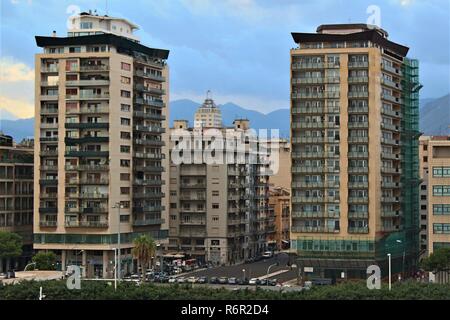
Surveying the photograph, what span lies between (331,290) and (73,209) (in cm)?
4082

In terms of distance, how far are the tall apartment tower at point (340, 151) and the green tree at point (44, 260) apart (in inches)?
828

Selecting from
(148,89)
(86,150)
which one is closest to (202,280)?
(86,150)

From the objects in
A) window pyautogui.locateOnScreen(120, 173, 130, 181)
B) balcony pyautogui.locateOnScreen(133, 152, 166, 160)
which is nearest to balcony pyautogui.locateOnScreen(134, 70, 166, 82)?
balcony pyautogui.locateOnScreen(133, 152, 166, 160)

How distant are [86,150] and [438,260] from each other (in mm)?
32591

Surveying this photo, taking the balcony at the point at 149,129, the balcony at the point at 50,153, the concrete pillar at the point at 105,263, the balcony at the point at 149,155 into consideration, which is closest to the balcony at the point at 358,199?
the balcony at the point at 149,155

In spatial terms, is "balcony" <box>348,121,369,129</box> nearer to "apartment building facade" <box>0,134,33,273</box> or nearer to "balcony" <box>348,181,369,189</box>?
"balcony" <box>348,181,369,189</box>

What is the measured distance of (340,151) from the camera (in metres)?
78.8

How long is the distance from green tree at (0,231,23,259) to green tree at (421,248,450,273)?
35333mm

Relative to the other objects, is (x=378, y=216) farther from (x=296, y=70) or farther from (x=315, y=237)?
(x=296, y=70)

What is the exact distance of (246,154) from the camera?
109m

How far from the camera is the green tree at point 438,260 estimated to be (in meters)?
74.2

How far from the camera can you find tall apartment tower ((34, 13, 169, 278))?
85125 millimetres
